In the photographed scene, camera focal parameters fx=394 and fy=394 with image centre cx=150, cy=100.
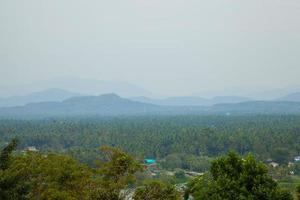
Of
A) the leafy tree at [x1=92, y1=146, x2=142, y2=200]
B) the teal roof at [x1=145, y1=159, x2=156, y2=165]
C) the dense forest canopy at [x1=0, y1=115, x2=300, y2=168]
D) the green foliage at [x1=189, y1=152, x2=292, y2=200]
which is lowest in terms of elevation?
the teal roof at [x1=145, y1=159, x2=156, y2=165]

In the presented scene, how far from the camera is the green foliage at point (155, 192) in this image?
451 inches

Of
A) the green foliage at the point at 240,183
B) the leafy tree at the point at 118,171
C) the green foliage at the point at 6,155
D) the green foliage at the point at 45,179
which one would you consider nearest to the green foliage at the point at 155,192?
the leafy tree at the point at 118,171

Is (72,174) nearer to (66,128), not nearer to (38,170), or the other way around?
(38,170)

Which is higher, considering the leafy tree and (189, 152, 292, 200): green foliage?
the leafy tree

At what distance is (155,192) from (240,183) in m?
3.51

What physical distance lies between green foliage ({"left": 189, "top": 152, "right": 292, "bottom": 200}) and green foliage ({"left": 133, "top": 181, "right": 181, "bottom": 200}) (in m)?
1.89

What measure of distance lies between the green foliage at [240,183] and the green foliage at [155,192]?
189 cm

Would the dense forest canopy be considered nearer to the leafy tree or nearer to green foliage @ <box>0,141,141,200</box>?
green foliage @ <box>0,141,141,200</box>

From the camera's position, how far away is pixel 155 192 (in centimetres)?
1162

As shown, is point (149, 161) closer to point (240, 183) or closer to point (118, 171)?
point (240, 183)

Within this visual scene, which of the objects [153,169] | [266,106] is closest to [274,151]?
[153,169]

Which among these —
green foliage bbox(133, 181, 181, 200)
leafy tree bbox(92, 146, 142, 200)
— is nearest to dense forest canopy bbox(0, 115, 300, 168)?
leafy tree bbox(92, 146, 142, 200)

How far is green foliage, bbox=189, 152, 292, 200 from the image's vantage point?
13.0m

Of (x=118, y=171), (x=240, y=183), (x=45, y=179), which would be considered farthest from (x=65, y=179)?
(x=240, y=183)
